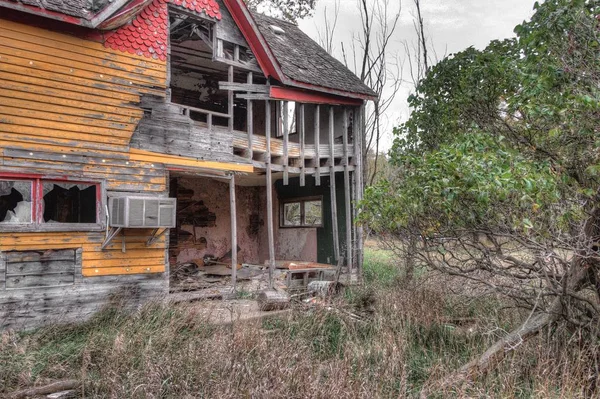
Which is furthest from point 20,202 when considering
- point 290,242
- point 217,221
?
point 290,242

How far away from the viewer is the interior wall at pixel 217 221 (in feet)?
48.1

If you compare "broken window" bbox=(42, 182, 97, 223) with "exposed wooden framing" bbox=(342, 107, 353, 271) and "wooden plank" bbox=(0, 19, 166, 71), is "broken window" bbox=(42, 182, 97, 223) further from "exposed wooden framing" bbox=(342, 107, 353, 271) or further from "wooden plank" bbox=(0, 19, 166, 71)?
"exposed wooden framing" bbox=(342, 107, 353, 271)

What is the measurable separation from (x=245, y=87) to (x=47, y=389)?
25.5 feet

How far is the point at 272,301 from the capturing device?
358 inches

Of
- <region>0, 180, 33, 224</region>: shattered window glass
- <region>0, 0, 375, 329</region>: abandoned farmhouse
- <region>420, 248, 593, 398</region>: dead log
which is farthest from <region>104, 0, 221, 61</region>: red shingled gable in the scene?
<region>420, 248, 593, 398</region>: dead log

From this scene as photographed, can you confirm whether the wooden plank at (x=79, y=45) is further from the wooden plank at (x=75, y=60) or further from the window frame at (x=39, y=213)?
the window frame at (x=39, y=213)

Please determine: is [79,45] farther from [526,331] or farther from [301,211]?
[301,211]

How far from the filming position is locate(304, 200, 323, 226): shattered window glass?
1541cm

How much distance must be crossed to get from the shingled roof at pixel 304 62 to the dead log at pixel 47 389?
27.0ft

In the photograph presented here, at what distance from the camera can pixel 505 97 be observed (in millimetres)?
7633

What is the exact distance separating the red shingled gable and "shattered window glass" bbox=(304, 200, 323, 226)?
7298 millimetres

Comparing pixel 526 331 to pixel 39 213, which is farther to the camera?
A: pixel 39 213

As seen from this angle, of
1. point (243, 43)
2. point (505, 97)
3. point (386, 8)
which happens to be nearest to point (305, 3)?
point (386, 8)

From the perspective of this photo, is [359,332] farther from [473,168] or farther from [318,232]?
[318,232]
